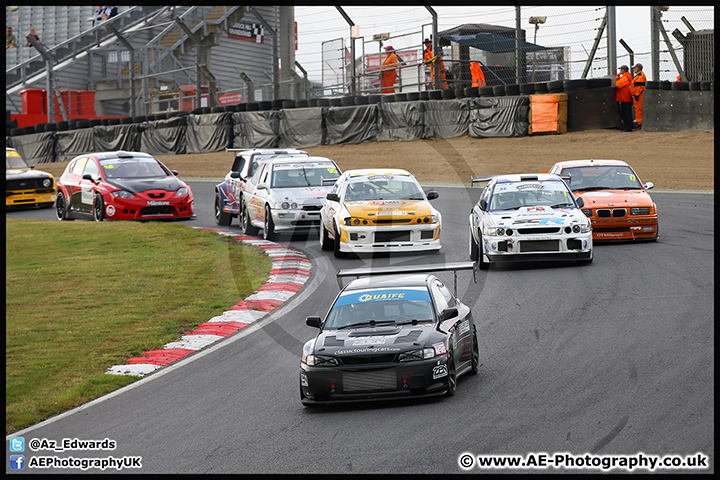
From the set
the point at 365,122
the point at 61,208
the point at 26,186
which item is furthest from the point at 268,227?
the point at 365,122

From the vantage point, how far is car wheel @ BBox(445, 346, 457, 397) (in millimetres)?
8078

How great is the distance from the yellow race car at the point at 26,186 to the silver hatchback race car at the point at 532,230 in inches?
624

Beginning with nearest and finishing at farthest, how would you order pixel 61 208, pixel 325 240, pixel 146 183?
pixel 325 240
pixel 146 183
pixel 61 208

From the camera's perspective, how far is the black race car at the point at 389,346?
7.96 meters

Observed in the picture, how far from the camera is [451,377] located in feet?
26.7

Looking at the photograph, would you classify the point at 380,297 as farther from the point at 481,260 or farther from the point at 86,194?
the point at 86,194

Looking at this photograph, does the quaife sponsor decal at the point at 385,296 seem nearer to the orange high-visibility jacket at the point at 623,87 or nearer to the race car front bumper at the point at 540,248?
the race car front bumper at the point at 540,248

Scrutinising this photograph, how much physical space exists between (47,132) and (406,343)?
32.0 metres

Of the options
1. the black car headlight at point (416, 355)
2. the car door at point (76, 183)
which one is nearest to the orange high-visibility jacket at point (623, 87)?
the car door at point (76, 183)

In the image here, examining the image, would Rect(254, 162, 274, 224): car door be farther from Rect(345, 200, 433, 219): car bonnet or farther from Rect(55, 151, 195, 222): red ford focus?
Rect(55, 151, 195, 222): red ford focus

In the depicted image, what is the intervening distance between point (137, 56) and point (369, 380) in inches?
1680

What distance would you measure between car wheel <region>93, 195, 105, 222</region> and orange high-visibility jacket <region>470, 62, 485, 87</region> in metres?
13.1

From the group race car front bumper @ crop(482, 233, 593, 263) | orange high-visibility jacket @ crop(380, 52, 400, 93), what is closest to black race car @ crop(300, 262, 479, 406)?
race car front bumper @ crop(482, 233, 593, 263)

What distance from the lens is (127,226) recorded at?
20109 mm
